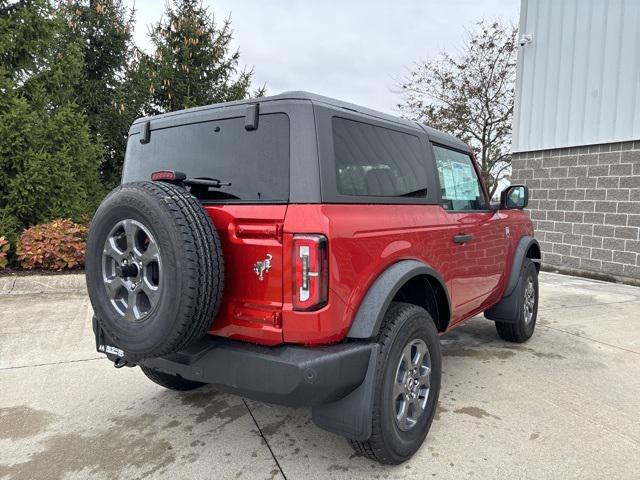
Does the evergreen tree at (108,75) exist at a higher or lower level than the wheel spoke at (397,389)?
higher

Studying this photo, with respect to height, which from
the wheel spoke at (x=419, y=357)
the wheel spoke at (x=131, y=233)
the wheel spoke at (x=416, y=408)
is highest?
the wheel spoke at (x=131, y=233)

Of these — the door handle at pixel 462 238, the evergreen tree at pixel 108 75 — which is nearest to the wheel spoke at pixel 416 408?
the door handle at pixel 462 238

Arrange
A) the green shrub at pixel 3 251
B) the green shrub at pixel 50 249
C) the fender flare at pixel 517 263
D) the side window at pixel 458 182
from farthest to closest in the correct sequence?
the green shrub at pixel 50 249
the green shrub at pixel 3 251
the fender flare at pixel 517 263
the side window at pixel 458 182

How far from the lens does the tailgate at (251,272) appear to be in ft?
6.73

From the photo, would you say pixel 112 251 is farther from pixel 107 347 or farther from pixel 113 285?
pixel 107 347

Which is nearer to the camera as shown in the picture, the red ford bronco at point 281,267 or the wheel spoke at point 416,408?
the red ford bronco at point 281,267

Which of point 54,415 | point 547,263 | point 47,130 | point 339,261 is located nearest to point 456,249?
point 339,261

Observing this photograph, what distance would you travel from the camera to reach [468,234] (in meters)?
Answer: 3.30

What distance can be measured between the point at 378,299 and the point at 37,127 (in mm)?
8241

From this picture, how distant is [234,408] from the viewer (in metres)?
3.09

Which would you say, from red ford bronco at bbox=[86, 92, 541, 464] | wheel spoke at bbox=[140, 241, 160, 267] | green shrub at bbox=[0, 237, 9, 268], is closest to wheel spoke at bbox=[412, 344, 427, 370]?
red ford bronco at bbox=[86, 92, 541, 464]

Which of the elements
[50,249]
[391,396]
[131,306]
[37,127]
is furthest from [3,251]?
[391,396]

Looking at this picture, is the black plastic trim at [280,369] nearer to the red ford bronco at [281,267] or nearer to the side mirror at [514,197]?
the red ford bronco at [281,267]

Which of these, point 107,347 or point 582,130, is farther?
point 582,130
